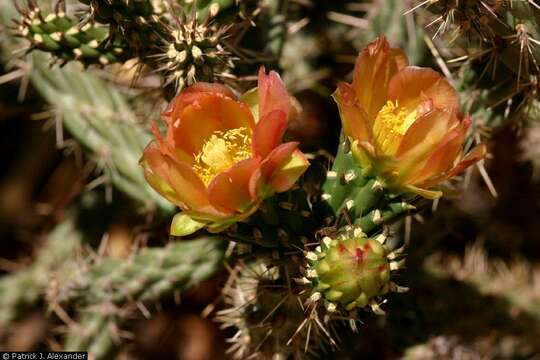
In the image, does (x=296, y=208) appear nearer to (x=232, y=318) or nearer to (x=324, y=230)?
(x=324, y=230)

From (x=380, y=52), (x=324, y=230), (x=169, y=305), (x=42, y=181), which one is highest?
(x=380, y=52)

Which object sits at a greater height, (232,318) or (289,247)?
(289,247)

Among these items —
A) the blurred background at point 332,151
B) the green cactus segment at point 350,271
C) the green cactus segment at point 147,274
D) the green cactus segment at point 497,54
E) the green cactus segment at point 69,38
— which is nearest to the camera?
the green cactus segment at point 350,271

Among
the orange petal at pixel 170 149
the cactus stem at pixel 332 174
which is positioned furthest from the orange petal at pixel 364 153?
the orange petal at pixel 170 149

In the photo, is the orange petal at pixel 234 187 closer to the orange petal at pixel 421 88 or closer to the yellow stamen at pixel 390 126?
the yellow stamen at pixel 390 126

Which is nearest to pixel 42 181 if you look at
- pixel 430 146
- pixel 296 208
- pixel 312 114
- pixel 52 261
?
pixel 52 261

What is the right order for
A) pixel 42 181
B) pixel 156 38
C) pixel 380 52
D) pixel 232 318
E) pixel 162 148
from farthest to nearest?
pixel 42 181 → pixel 232 318 → pixel 156 38 → pixel 380 52 → pixel 162 148

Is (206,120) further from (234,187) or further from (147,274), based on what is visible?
(147,274)
